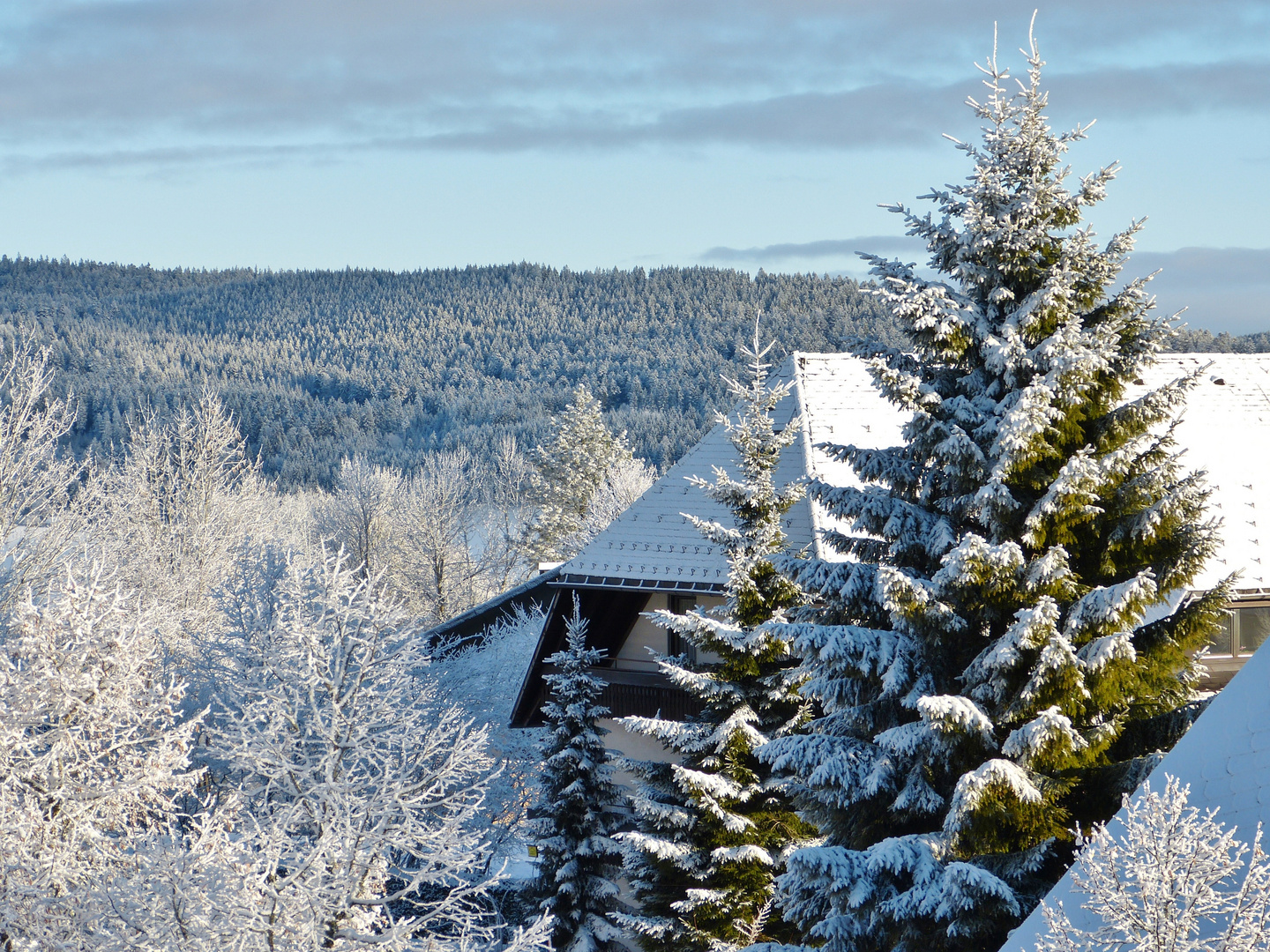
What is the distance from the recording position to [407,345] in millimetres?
162375

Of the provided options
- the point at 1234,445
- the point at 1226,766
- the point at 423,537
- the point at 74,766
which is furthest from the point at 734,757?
the point at 423,537

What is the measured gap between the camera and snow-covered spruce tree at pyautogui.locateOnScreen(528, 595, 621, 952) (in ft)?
54.0

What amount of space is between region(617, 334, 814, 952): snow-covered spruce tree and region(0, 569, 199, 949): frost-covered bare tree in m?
5.44

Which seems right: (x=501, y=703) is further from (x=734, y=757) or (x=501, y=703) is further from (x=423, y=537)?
(x=423, y=537)

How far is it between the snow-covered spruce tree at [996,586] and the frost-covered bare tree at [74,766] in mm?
6169

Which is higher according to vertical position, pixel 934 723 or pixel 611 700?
pixel 934 723

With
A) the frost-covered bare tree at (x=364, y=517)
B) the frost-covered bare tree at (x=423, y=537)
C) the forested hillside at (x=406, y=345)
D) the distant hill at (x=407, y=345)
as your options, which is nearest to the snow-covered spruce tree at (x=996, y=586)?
the frost-covered bare tree at (x=423, y=537)

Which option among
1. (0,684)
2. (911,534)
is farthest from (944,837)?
(0,684)

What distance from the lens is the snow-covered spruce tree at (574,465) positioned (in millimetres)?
53537

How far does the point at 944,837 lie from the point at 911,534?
265cm

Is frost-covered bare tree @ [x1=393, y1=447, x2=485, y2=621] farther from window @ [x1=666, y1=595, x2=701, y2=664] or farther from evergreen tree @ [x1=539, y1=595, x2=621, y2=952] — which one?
evergreen tree @ [x1=539, y1=595, x2=621, y2=952]

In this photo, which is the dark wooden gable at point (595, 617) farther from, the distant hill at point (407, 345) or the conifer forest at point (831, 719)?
the distant hill at point (407, 345)

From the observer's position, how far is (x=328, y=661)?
1465cm

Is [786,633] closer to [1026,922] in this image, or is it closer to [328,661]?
[1026,922]
